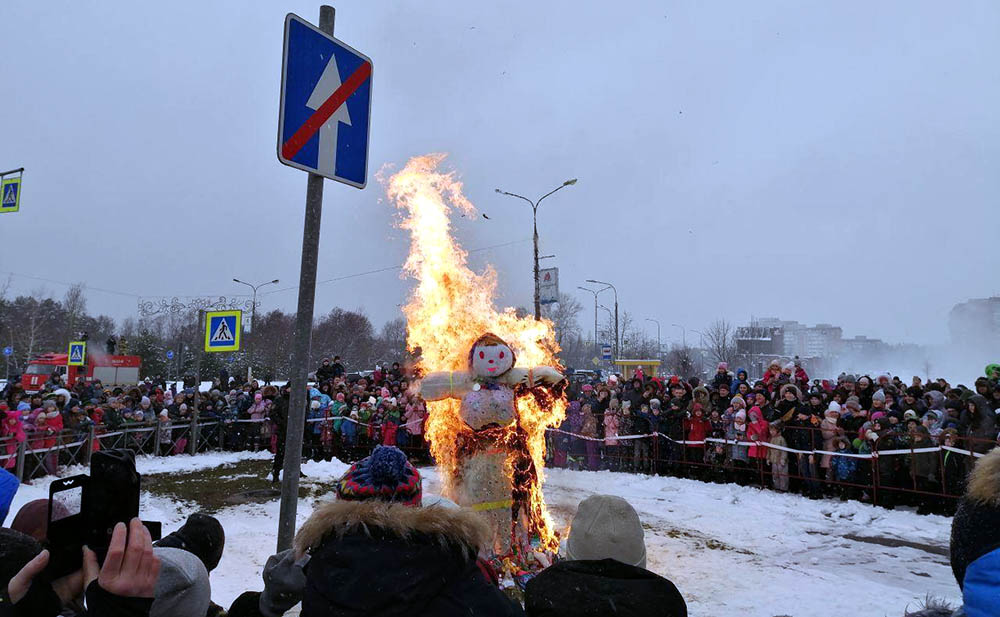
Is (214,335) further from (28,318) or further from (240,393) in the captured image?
(28,318)

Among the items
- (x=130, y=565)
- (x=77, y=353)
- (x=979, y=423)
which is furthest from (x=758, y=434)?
(x=77, y=353)

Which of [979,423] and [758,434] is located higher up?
[979,423]

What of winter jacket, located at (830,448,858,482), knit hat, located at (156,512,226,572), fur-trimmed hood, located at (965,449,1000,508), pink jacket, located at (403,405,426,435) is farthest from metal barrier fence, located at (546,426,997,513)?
knit hat, located at (156,512,226,572)

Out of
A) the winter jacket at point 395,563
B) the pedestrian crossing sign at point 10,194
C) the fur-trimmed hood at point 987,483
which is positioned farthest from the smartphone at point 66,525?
the pedestrian crossing sign at point 10,194

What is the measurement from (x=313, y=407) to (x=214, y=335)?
3431 millimetres

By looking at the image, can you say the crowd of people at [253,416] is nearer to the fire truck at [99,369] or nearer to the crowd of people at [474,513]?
the crowd of people at [474,513]

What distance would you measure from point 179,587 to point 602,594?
1.48m

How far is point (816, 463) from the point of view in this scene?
35.1ft

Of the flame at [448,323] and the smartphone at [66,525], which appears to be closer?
the smartphone at [66,525]

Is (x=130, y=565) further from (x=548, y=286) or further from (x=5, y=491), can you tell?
(x=548, y=286)

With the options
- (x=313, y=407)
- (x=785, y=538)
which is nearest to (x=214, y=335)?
(x=313, y=407)

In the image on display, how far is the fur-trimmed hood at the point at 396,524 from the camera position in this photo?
2.03 m

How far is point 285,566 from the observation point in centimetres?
263

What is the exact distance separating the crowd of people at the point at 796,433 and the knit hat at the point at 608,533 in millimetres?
8597
